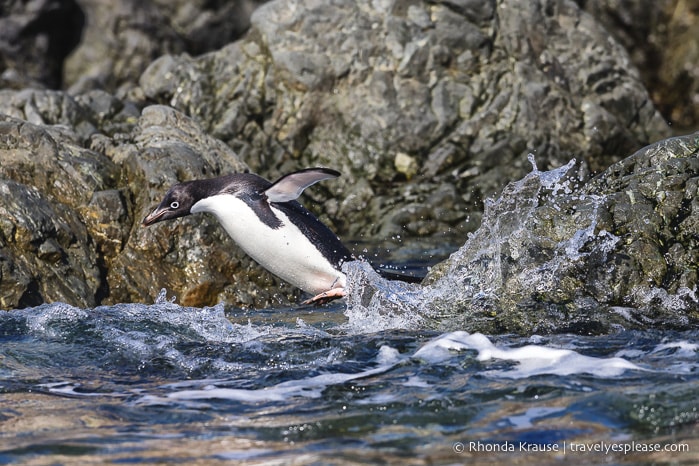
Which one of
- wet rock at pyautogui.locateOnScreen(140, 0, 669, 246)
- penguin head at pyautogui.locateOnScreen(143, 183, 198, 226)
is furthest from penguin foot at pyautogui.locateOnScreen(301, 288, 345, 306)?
wet rock at pyautogui.locateOnScreen(140, 0, 669, 246)

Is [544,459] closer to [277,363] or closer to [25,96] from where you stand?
[277,363]

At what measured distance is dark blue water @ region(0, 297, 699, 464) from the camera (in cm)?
392

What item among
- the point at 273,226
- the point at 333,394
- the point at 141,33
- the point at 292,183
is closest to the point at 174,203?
the point at 273,226

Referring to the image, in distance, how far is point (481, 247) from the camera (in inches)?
253

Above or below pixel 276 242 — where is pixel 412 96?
above

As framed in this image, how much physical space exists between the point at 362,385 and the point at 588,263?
72.5 inches

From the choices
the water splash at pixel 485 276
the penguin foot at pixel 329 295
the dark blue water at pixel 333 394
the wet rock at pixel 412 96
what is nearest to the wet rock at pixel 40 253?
the dark blue water at pixel 333 394

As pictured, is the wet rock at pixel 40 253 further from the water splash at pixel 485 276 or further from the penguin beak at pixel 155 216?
the water splash at pixel 485 276

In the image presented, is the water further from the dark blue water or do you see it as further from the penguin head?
the penguin head

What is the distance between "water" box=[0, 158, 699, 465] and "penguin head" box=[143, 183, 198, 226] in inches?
28.7

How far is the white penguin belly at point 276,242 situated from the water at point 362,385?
543 mm

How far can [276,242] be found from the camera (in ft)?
22.7

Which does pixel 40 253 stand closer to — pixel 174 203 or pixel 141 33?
pixel 174 203

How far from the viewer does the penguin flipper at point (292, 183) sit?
6633 mm
